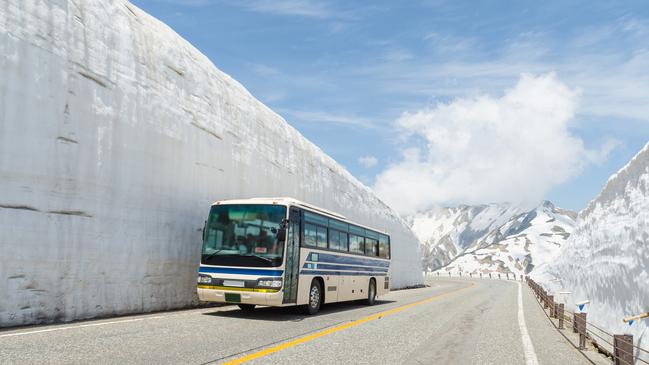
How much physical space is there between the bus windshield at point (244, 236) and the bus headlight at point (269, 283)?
1.18 feet

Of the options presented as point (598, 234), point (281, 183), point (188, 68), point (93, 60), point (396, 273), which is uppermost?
point (188, 68)

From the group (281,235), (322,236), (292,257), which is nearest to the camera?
(281,235)

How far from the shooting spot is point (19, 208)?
10.2 m

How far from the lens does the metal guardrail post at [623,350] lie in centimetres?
750

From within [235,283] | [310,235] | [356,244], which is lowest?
[235,283]

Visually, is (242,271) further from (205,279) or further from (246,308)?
(246,308)

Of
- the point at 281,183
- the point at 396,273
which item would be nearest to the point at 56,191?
the point at 281,183

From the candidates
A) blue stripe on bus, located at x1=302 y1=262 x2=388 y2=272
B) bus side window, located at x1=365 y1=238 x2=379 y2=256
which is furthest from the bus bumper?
bus side window, located at x1=365 y1=238 x2=379 y2=256

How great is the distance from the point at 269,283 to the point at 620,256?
819cm

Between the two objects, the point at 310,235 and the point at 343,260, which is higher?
the point at 310,235

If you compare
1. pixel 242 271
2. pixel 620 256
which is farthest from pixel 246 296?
pixel 620 256

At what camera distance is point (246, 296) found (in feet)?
40.9

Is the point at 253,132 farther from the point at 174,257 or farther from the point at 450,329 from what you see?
the point at 450,329

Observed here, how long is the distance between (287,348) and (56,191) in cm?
650
